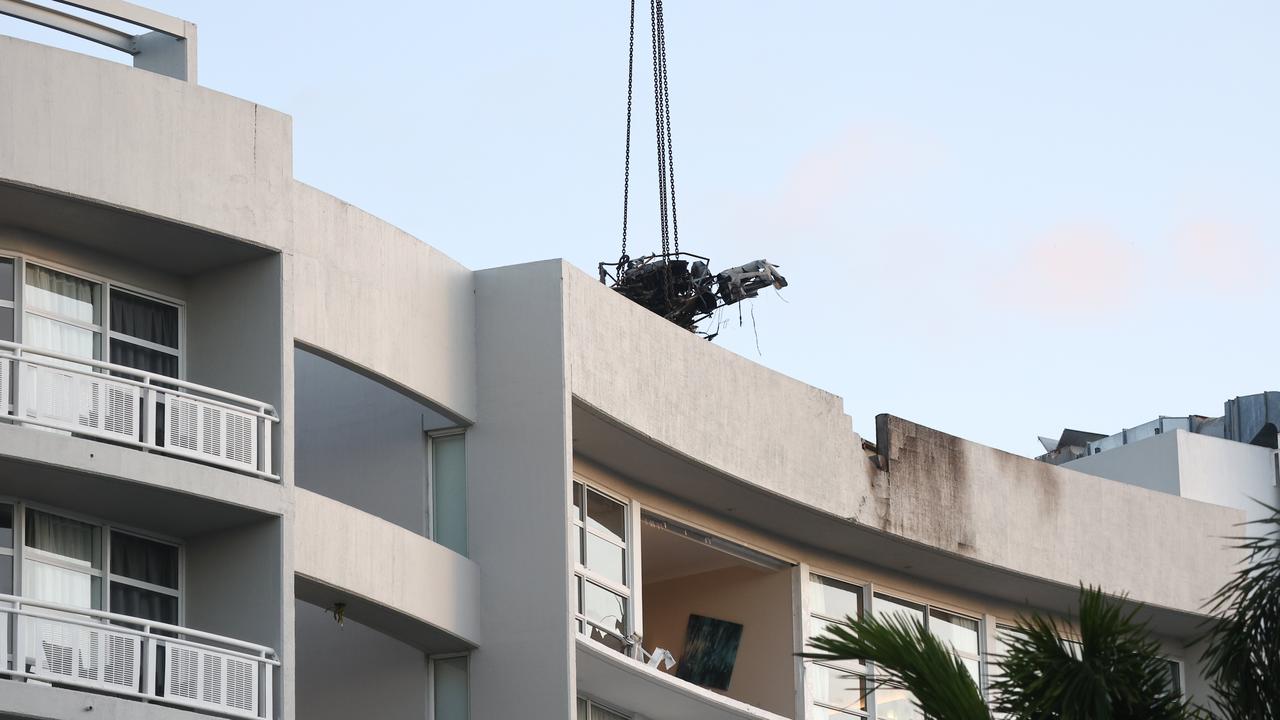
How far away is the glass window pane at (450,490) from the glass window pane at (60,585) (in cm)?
456

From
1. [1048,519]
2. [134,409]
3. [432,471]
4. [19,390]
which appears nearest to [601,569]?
[432,471]

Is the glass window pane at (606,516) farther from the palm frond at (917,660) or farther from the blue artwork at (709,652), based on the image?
the palm frond at (917,660)

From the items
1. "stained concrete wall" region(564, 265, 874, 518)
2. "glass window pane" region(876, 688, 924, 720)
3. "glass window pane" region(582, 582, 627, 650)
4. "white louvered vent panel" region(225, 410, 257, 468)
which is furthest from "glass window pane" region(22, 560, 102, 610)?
"glass window pane" region(876, 688, 924, 720)

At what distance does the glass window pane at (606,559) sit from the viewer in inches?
998

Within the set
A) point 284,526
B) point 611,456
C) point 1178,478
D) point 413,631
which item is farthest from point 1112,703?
point 1178,478

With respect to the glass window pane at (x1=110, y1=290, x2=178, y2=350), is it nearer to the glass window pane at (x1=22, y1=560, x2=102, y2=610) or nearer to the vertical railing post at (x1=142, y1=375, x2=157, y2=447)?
the vertical railing post at (x1=142, y1=375, x2=157, y2=447)

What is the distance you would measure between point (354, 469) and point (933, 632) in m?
10.6

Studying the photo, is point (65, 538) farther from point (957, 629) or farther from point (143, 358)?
point (957, 629)

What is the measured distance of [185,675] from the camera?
19.6m

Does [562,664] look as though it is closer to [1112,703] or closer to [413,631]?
[413,631]

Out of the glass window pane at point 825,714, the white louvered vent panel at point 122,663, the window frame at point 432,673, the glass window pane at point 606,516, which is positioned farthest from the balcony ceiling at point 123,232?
the glass window pane at point 825,714

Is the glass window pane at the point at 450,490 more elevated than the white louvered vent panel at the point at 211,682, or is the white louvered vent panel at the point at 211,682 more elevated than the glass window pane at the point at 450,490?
the glass window pane at the point at 450,490

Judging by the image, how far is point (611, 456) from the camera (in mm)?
25703

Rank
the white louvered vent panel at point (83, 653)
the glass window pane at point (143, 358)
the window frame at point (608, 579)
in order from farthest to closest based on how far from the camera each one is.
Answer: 1. the window frame at point (608, 579)
2. the glass window pane at point (143, 358)
3. the white louvered vent panel at point (83, 653)
